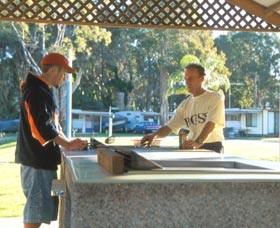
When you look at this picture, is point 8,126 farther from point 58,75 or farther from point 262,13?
point 58,75

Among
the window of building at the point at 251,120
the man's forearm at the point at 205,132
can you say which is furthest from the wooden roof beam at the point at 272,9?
the window of building at the point at 251,120

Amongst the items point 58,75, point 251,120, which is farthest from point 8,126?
point 58,75

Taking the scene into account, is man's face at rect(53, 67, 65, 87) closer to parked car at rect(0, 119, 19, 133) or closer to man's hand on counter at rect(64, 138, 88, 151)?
man's hand on counter at rect(64, 138, 88, 151)

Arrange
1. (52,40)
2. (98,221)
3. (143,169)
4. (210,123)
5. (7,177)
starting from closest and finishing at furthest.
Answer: (98,221), (143,169), (210,123), (7,177), (52,40)

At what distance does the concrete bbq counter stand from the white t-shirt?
2272 millimetres

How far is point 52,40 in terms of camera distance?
116ft

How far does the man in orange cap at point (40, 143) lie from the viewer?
3480 millimetres

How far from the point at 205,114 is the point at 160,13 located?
2.15m

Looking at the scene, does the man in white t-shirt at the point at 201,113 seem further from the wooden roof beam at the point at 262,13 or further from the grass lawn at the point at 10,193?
the grass lawn at the point at 10,193

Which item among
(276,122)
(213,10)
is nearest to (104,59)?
(276,122)

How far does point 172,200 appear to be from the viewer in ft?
7.61

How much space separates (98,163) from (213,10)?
13.5 ft

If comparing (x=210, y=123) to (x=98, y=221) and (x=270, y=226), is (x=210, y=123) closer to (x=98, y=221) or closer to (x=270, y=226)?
(x=270, y=226)

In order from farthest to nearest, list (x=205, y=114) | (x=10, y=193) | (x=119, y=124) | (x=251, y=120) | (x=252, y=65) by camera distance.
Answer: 1. (x=252, y=65)
2. (x=251, y=120)
3. (x=119, y=124)
4. (x=10, y=193)
5. (x=205, y=114)
